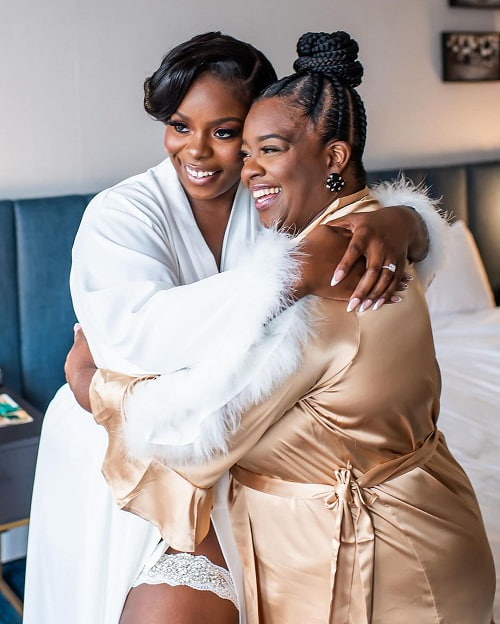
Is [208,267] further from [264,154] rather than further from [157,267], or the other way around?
[264,154]

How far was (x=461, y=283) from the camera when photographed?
12.0 ft

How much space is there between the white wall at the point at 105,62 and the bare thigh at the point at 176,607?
1.80 meters

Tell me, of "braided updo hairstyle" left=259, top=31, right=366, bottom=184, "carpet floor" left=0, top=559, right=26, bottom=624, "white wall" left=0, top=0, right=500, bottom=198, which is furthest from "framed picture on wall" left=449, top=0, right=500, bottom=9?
"carpet floor" left=0, top=559, right=26, bottom=624

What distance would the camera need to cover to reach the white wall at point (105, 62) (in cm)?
275

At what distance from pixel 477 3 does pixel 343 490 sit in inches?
128

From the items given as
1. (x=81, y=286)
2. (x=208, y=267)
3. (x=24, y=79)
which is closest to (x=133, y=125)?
(x=24, y=79)

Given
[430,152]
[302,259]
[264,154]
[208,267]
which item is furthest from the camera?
[430,152]

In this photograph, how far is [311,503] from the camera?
1258 millimetres

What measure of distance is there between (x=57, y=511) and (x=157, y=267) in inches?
22.4

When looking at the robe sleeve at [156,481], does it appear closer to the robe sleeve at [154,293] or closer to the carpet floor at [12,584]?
the robe sleeve at [154,293]

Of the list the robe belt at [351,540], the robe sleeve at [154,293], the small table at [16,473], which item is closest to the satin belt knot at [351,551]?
the robe belt at [351,540]

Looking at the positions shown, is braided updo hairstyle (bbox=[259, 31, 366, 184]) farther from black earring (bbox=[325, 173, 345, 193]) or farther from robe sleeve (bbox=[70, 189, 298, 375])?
robe sleeve (bbox=[70, 189, 298, 375])

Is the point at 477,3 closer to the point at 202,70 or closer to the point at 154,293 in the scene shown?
the point at 202,70

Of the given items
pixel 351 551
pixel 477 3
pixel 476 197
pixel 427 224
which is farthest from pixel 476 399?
pixel 477 3
